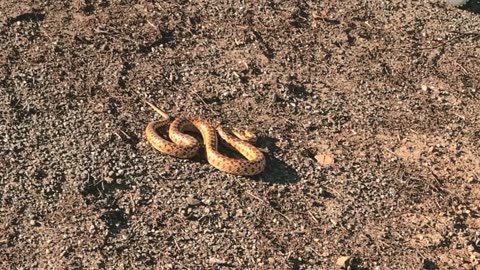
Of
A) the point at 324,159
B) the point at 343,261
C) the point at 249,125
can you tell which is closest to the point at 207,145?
the point at 249,125

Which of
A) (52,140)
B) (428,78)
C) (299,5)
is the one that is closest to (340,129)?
(428,78)

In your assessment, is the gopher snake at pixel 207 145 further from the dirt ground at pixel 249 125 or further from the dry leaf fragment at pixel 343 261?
the dry leaf fragment at pixel 343 261

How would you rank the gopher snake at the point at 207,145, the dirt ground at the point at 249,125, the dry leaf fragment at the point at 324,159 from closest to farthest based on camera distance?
1. the dirt ground at the point at 249,125
2. the gopher snake at the point at 207,145
3. the dry leaf fragment at the point at 324,159

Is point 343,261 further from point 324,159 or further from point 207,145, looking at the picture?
point 207,145

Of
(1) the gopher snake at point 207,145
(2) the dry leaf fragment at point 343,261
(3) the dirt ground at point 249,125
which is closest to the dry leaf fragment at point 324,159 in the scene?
(3) the dirt ground at point 249,125

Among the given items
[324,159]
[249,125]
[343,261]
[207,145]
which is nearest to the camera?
[343,261]

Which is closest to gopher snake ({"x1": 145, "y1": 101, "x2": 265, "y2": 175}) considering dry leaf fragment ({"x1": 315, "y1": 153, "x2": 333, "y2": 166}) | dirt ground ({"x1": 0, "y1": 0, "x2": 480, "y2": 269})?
dirt ground ({"x1": 0, "y1": 0, "x2": 480, "y2": 269})
